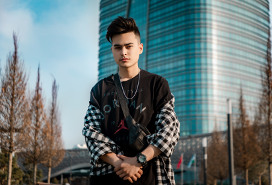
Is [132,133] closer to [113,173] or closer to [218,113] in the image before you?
[113,173]

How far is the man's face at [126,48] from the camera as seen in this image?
2.11 meters

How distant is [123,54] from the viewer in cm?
209

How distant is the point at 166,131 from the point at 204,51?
8316 cm

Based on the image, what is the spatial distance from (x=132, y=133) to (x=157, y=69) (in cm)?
8762

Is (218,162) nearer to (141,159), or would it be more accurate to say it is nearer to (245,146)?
(245,146)

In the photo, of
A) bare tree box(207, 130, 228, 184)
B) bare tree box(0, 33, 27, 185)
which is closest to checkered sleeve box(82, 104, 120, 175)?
bare tree box(0, 33, 27, 185)

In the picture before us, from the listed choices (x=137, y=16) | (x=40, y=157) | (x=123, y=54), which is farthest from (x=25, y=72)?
(x=137, y=16)

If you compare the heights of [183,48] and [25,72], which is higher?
[183,48]

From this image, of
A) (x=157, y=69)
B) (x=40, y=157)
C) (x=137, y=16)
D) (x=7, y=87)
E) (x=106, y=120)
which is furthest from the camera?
(x=137, y=16)

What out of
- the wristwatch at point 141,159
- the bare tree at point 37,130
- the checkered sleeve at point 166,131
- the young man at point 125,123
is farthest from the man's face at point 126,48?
the bare tree at point 37,130

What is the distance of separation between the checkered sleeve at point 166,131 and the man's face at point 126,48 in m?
0.40

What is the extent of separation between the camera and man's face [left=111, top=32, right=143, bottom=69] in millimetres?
2109

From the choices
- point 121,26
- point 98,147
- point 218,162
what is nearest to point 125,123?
point 98,147

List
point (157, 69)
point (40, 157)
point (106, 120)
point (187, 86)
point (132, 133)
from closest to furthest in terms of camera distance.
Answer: point (132, 133) → point (106, 120) → point (40, 157) → point (187, 86) → point (157, 69)
